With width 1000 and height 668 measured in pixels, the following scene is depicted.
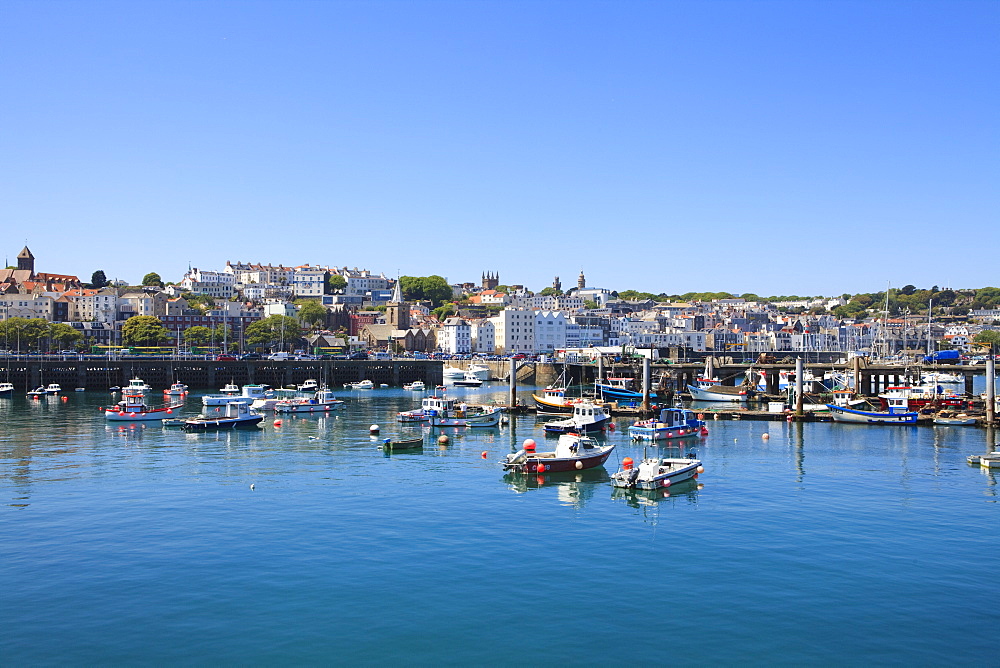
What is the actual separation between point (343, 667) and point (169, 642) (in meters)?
4.71

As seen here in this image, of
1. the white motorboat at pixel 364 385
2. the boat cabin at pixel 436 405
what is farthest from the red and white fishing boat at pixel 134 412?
the white motorboat at pixel 364 385

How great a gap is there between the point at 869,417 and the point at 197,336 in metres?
156

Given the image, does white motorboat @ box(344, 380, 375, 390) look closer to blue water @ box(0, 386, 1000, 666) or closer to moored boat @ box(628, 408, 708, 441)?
moored boat @ box(628, 408, 708, 441)

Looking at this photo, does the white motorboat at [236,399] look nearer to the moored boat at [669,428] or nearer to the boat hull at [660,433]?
the boat hull at [660,433]

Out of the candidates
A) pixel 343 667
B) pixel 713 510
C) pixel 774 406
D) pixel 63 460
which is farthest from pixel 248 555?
pixel 774 406

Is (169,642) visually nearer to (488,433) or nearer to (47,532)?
(47,532)

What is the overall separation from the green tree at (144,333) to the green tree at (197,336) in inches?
257

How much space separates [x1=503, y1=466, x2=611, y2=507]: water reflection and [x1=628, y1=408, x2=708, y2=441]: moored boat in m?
12.0

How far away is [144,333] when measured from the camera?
176125 millimetres

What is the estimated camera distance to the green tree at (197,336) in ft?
619

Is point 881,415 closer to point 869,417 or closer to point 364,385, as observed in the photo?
point 869,417

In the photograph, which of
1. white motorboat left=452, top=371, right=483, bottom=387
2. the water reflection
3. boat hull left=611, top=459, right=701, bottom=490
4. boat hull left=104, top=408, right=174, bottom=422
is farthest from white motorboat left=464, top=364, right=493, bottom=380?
boat hull left=611, top=459, right=701, bottom=490

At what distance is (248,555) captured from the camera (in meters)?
28.0

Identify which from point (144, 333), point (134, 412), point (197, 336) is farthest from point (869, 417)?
point (197, 336)
